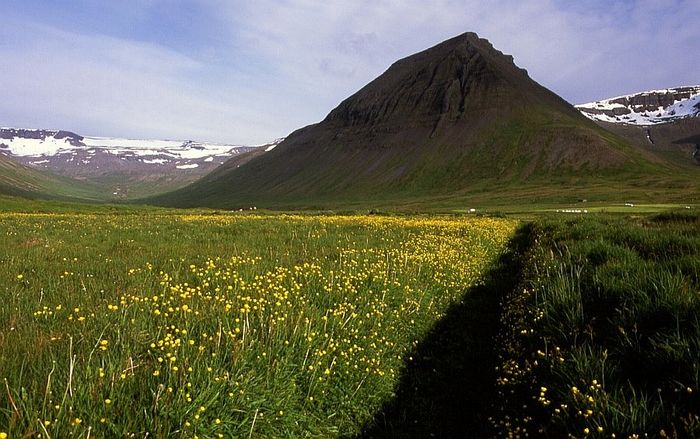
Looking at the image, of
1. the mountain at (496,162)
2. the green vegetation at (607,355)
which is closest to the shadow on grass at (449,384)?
the green vegetation at (607,355)

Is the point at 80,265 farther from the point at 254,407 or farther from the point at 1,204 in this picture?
the point at 1,204

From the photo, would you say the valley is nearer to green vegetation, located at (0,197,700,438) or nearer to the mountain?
green vegetation, located at (0,197,700,438)

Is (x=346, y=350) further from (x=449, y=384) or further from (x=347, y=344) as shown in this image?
(x=449, y=384)

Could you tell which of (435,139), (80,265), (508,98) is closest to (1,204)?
(80,265)

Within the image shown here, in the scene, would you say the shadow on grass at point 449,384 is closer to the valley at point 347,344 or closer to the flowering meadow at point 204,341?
the valley at point 347,344

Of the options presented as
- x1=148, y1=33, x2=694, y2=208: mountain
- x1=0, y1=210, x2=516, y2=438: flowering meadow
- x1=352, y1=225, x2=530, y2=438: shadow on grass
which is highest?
x1=148, y1=33, x2=694, y2=208: mountain

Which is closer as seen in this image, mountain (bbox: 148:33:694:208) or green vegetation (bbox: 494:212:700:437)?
green vegetation (bbox: 494:212:700:437)

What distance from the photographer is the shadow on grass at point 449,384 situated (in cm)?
592

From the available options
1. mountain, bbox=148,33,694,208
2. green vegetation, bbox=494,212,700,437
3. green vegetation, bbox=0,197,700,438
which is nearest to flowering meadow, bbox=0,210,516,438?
green vegetation, bbox=0,197,700,438

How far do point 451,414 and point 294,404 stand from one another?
8.20 ft

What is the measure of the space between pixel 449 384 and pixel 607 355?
298 cm

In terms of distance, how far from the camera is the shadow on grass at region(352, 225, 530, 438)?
5922 millimetres

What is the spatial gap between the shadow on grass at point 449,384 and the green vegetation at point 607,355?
0.70 meters

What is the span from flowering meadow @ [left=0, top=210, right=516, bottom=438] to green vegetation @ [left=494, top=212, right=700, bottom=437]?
2.33 metres
